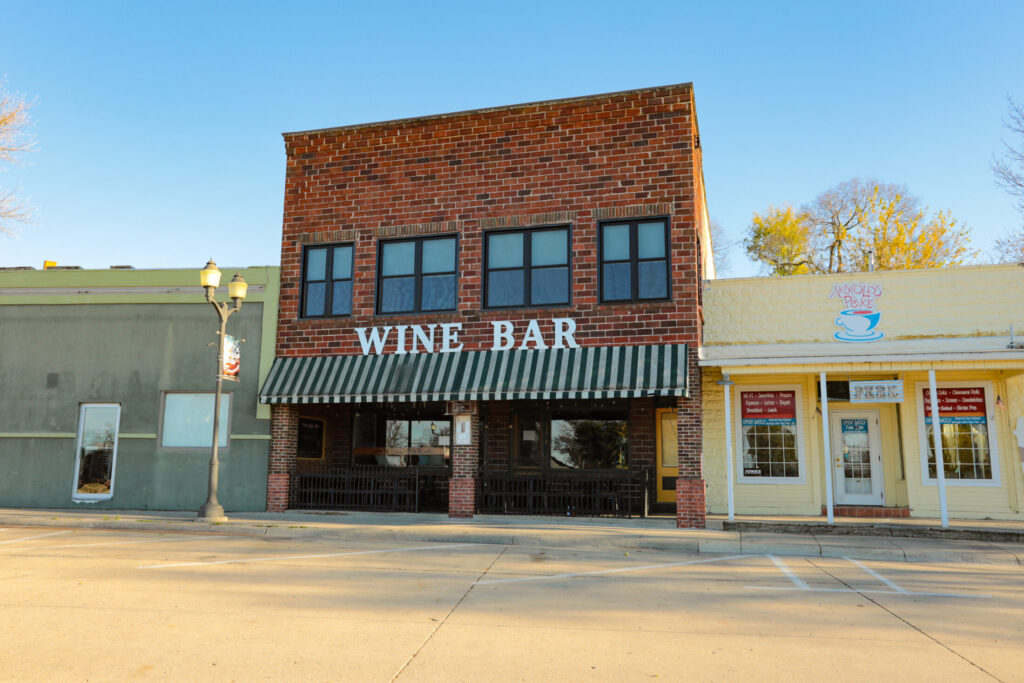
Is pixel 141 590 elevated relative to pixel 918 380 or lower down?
lower down

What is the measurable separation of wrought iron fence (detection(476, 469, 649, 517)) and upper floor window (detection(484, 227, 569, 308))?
11.6 ft

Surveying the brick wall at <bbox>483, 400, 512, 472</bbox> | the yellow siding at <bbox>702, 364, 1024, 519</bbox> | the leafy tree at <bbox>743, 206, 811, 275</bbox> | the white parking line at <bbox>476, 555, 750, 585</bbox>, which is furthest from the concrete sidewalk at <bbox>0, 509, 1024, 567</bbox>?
the leafy tree at <bbox>743, 206, 811, 275</bbox>

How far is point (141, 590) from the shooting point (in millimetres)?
7961

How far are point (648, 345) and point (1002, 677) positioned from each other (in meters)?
9.60

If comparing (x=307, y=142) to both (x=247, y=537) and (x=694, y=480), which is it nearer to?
(x=247, y=537)

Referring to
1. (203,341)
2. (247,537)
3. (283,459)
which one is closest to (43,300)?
(203,341)

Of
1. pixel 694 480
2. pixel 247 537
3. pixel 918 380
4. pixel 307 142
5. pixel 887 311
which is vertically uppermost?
pixel 307 142

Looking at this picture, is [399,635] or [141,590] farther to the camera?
[141,590]

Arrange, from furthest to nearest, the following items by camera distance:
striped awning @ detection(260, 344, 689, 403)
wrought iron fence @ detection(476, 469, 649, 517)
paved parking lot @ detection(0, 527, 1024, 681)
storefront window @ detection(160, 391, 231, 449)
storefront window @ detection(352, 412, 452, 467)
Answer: storefront window @ detection(352, 412, 452, 467), storefront window @ detection(160, 391, 231, 449), wrought iron fence @ detection(476, 469, 649, 517), striped awning @ detection(260, 344, 689, 403), paved parking lot @ detection(0, 527, 1024, 681)

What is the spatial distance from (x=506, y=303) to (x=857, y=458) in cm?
812

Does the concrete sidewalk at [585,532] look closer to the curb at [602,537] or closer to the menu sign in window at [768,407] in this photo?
the curb at [602,537]

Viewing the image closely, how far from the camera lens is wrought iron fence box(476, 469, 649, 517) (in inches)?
590

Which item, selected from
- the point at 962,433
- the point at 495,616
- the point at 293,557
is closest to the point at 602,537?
the point at 293,557

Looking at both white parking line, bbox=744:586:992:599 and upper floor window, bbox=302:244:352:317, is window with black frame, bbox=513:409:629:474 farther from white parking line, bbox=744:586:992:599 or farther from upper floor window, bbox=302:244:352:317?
white parking line, bbox=744:586:992:599
